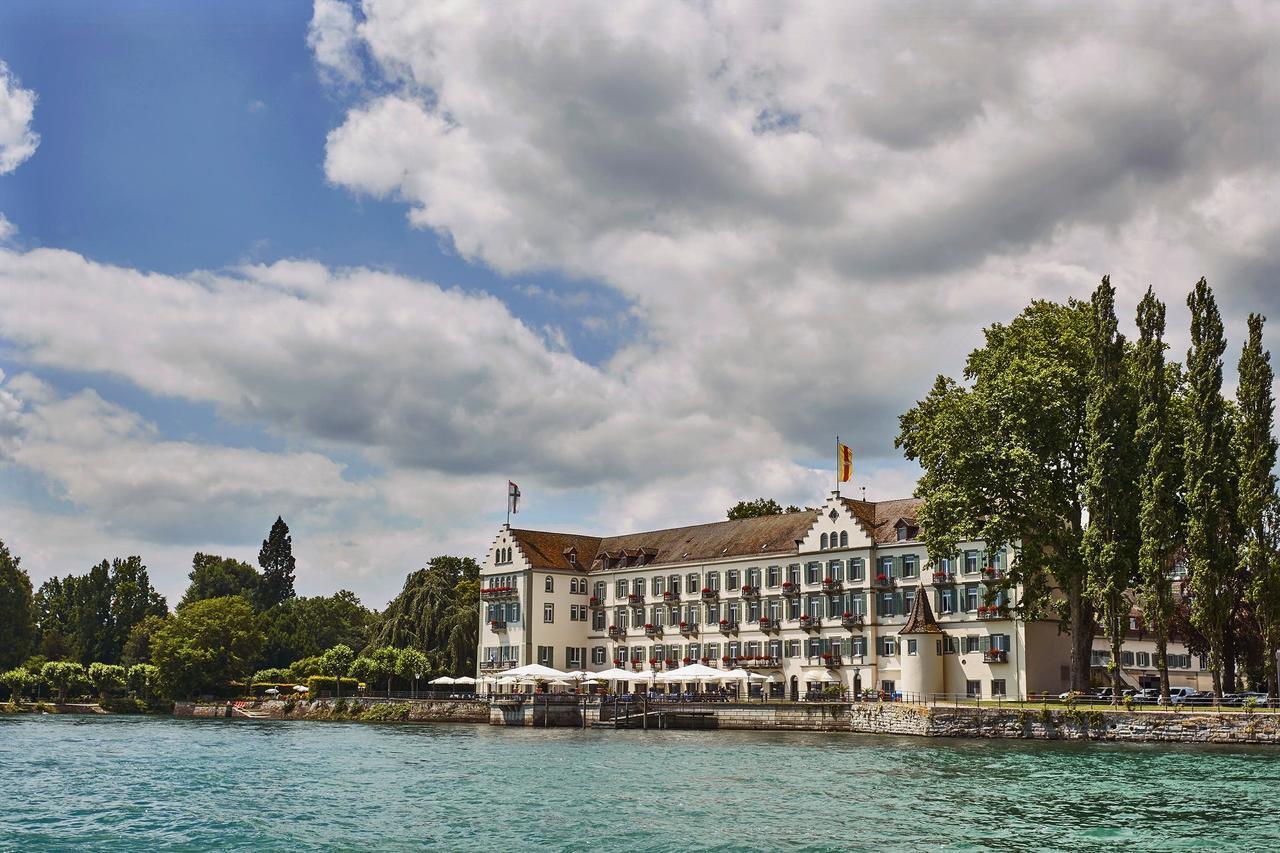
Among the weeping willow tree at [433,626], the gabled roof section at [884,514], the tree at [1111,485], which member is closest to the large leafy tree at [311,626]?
the weeping willow tree at [433,626]

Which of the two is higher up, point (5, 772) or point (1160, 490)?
point (1160, 490)

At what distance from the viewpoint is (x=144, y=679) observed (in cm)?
10925

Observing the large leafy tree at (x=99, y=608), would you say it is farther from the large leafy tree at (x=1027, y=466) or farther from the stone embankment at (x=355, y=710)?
the large leafy tree at (x=1027, y=466)

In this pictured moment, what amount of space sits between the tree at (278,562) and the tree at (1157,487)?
125628mm

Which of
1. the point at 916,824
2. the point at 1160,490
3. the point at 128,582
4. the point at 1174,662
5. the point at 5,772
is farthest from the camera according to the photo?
the point at 128,582

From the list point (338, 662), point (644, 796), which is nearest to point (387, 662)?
point (338, 662)

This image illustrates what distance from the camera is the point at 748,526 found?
309 ft

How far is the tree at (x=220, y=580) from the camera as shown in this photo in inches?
6206

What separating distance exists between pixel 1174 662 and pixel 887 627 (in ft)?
83.5

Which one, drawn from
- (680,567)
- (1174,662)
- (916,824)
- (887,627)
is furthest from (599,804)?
(1174,662)

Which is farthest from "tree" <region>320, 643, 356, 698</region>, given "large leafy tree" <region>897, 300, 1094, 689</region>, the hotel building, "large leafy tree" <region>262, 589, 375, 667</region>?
"large leafy tree" <region>897, 300, 1094, 689</region>

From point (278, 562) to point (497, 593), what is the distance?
235ft

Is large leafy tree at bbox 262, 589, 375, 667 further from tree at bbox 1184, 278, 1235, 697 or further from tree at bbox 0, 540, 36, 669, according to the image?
tree at bbox 1184, 278, 1235, 697

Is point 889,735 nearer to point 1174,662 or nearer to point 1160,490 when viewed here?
point 1160,490
